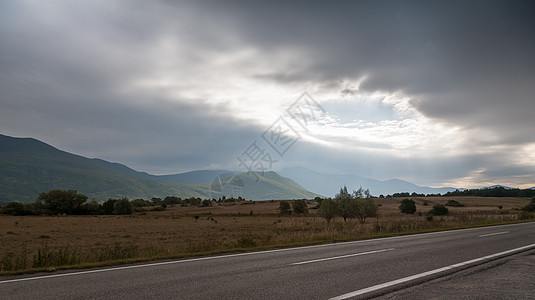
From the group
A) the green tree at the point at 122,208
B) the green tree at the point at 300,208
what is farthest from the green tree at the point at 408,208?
the green tree at the point at 122,208

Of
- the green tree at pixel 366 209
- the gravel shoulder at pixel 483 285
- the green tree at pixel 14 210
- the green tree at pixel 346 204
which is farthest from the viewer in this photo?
the green tree at pixel 14 210

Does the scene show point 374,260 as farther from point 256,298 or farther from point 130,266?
point 130,266

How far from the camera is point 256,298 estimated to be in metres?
6.44

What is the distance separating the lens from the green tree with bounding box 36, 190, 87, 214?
96.3 meters

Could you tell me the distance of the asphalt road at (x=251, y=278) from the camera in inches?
271

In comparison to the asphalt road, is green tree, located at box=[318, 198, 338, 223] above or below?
above

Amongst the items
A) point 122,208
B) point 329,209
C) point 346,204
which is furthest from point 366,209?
point 122,208

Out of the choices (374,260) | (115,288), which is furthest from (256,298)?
(374,260)

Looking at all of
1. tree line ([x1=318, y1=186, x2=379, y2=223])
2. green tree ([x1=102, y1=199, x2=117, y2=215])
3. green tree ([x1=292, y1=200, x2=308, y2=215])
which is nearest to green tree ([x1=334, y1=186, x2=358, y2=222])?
tree line ([x1=318, y1=186, x2=379, y2=223])

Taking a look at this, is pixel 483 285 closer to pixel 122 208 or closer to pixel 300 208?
pixel 300 208

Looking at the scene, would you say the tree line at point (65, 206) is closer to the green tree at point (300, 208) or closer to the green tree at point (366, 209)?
the green tree at point (300, 208)

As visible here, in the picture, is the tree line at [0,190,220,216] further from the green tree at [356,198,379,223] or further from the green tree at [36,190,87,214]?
the green tree at [356,198,379,223]

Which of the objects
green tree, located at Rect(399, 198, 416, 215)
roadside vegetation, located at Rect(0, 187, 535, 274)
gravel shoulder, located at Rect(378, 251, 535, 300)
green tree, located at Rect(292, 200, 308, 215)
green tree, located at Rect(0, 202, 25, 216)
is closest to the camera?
gravel shoulder, located at Rect(378, 251, 535, 300)

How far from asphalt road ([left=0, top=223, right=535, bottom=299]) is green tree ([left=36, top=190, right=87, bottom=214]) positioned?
102485mm
